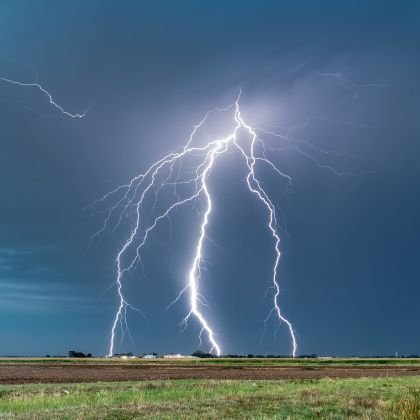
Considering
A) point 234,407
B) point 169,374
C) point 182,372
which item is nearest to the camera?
point 234,407

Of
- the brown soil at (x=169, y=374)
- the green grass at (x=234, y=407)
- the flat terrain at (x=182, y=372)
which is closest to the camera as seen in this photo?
the green grass at (x=234, y=407)

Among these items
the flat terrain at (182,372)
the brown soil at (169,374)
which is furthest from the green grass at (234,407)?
the brown soil at (169,374)

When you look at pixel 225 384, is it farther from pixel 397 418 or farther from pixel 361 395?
pixel 397 418

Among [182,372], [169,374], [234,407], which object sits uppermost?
[182,372]

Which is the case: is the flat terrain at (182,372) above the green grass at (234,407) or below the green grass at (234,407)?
above

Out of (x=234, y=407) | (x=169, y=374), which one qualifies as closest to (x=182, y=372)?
(x=169, y=374)

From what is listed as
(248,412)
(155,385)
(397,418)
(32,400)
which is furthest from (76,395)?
(397,418)

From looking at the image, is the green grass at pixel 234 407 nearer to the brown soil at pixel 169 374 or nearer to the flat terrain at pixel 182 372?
the flat terrain at pixel 182 372

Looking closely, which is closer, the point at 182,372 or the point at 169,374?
the point at 169,374

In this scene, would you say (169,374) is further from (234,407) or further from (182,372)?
(234,407)

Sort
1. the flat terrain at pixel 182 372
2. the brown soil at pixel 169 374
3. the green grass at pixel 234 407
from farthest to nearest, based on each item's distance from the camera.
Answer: the flat terrain at pixel 182 372
the brown soil at pixel 169 374
the green grass at pixel 234 407

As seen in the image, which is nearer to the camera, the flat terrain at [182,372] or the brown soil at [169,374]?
the brown soil at [169,374]

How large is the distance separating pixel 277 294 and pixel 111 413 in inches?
1548

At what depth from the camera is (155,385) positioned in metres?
23.8
